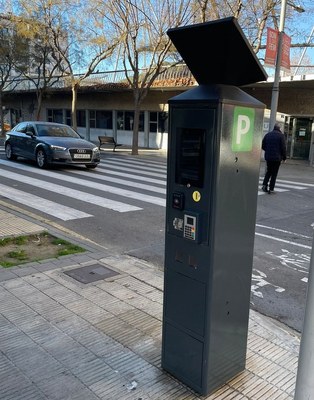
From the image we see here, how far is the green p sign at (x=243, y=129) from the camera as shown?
2.29m

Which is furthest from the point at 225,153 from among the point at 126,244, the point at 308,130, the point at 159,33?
the point at 308,130

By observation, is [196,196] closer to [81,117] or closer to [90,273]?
[90,273]

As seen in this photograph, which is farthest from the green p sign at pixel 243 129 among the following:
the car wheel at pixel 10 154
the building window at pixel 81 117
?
the building window at pixel 81 117

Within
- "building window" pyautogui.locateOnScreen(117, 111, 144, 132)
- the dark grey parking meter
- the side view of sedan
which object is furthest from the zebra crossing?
"building window" pyautogui.locateOnScreen(117, 111, 144, 132)

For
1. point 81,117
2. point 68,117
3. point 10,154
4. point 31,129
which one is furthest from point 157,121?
point 31,129

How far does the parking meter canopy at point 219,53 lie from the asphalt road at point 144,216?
93.6 inches

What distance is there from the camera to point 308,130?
20.1 m

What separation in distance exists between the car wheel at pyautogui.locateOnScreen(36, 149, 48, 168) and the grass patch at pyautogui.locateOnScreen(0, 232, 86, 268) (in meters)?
7.35

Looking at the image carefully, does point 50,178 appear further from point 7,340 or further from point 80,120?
point 80,120

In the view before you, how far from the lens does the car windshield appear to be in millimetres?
13484

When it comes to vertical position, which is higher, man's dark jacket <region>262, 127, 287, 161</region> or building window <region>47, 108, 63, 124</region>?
building window <region>47, 108, 63, 124</region>

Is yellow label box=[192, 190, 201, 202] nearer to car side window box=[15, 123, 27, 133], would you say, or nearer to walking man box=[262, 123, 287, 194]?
walking man box=[262, 123, 287, 194]

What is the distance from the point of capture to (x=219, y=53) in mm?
2188

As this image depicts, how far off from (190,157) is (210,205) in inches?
12.1
